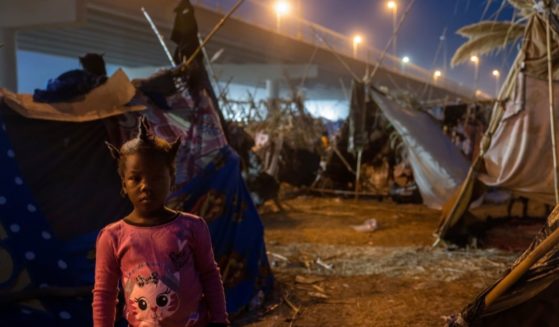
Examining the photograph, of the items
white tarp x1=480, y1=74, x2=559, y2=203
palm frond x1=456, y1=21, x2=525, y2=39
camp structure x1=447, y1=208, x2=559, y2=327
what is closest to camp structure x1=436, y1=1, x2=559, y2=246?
white tarp x1=480, y1=74, x2=559, y2=203

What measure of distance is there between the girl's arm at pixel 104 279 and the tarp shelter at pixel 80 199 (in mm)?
1731

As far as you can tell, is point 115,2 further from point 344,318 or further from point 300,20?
point 344,318

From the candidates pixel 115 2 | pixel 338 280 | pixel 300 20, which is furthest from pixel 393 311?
pixel 300 20

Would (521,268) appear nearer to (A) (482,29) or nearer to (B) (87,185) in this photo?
(B) (87,185)

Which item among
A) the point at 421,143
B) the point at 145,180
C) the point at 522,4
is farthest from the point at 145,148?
the point at 421,143

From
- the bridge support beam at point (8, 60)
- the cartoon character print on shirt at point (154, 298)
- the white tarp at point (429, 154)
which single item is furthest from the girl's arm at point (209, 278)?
the bridge support beam at point (8, 60)

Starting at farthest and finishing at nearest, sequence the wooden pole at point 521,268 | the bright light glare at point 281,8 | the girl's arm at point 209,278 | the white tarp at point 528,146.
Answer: the bright light glare at point 281,8 → the white tarp at point 528,146 → the wooden pole at point 521,268 → the girl's arm at point 209,278

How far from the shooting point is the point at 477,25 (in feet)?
33.2

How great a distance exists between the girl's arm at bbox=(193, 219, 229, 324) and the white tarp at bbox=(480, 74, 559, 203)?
5.29m

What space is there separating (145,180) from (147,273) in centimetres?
38

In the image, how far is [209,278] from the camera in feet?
7.04

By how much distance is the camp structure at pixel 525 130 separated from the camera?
6152mm

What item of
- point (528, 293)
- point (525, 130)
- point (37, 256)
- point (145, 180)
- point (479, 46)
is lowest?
point (37, 256)

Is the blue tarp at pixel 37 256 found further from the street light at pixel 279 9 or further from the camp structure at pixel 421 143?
the street light at pixel 279 9
